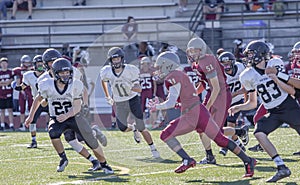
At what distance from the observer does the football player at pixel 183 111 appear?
7.45 meters

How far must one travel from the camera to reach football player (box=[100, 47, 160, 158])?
960 cm

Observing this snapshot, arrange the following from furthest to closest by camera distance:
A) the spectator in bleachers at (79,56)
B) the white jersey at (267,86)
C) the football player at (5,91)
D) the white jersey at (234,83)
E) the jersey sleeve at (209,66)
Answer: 1. the spectator in bleachers at (79,56)
2. the football player at (5,91)
3. the white jersey at (234,83)
4. the jersey sleeve at (209,66)
5. the white jersey at (267,86)

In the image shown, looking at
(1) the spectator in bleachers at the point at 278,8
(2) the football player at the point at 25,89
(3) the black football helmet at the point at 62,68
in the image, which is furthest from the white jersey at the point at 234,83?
(1) the spectator in bleachers at the point at 278,8

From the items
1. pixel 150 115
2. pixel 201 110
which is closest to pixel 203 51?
pixel 201 110

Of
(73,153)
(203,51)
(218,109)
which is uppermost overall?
(203,51)

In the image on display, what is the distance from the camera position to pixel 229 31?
18953mm

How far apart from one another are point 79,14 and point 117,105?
1131cm

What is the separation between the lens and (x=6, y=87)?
15984mm

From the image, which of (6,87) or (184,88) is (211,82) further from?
(6,87)

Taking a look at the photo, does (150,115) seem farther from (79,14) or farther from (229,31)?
(79,14)

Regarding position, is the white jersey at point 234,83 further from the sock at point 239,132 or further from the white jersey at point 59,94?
the white jersey at point 59,94

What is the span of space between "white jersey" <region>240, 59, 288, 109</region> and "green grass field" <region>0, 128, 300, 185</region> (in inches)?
31.7

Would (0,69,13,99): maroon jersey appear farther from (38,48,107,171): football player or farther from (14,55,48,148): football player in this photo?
(38,48,107,171): football player

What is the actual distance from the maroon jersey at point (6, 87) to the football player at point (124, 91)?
6435 mm
